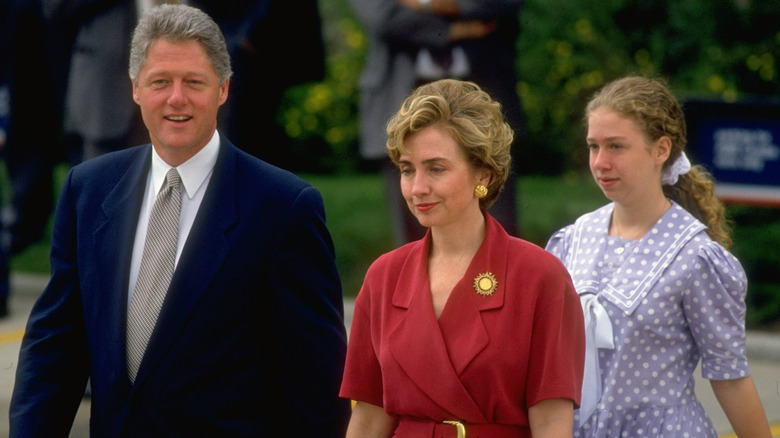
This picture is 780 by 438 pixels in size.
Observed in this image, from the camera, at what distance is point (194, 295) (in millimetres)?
3537

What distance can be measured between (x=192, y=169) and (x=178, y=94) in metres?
0.20

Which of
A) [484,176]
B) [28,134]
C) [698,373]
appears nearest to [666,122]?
[484,176]

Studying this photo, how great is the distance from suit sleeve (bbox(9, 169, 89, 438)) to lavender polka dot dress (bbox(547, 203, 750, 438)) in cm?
134

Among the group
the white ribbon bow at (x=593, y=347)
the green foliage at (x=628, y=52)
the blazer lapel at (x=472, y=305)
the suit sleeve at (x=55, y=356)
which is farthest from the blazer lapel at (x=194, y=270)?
the green foliage at (x=628, y=52)

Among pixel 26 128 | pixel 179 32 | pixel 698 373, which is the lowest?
pixel 698 373

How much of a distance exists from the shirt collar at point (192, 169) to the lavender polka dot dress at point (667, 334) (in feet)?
3.73

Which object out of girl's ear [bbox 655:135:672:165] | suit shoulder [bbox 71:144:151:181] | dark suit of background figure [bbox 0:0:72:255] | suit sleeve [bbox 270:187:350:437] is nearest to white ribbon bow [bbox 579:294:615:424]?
girl's ear [bbox 655:135:672:165]

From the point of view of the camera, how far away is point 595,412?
4031mm

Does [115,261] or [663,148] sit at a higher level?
[663,148]

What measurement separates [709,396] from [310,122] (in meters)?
7.72

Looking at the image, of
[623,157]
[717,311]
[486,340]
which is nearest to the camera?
[486,340]

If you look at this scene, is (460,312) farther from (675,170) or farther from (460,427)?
(675,170)

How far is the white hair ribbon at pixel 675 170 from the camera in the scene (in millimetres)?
4234

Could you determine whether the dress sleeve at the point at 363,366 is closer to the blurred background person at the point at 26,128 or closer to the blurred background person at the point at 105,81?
the blurred background person at the point at 105,81
